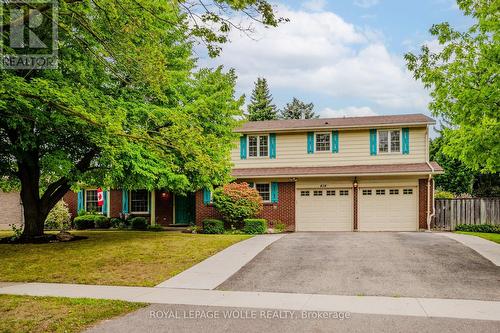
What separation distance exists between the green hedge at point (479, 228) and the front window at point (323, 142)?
7597 millimetres

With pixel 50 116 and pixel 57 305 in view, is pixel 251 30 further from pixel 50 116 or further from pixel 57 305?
pixel 50 116

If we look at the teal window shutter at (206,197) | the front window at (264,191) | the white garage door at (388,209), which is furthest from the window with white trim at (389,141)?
the teal window shutter at (206,197)

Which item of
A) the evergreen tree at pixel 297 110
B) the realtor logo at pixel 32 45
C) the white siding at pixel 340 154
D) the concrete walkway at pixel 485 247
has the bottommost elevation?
the concrete walkway at pixel 485 247

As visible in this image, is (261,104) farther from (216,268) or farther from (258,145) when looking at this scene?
(216,268)

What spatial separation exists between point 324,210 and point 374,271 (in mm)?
11600

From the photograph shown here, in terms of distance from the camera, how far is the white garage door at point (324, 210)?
2206 cm

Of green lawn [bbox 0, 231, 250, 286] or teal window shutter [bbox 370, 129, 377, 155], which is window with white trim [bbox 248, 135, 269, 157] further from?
green lawn [bbox 0, 231, 250, 286]

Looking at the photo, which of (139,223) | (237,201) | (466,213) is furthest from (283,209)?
(466,213)

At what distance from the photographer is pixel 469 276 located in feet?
32.8

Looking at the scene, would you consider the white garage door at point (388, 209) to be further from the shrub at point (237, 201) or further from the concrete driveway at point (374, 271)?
the concrete driveway at point (374, 271)

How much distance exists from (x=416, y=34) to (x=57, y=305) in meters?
13.2

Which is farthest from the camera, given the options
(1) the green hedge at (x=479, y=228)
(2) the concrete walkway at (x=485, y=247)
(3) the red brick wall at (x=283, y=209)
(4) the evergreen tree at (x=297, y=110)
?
(4) the evergreen tree at (x=297, y=110)

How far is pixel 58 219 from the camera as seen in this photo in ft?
81.9

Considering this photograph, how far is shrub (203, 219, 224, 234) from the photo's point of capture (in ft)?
66.6
